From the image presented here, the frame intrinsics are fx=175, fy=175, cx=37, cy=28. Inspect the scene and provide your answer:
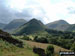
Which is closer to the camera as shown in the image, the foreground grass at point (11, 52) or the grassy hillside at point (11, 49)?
the foreground grass at point (11, 52)

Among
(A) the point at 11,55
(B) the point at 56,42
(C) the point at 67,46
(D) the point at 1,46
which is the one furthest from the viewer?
(B) the point at 56,42

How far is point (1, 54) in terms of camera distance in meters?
58.0

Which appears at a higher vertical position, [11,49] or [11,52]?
[11,49]

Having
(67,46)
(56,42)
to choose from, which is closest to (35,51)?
(67,46)

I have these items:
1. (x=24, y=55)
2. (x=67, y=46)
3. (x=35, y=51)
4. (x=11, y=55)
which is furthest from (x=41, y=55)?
(x=67, y=46)

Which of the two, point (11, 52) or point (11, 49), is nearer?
point (11, 52)

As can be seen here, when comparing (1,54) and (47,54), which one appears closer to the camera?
(1,54)

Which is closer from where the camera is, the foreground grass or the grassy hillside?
the foreground grass

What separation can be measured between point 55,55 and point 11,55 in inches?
1188

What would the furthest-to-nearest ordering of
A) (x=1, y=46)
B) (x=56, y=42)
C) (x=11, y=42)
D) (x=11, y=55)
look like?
(x=56, y=42), (x=11, y=42), (x=1, y=46), (x=11, y=55)

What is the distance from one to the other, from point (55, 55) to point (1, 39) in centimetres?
2605

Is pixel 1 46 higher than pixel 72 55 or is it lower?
higher

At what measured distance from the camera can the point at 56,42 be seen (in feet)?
529

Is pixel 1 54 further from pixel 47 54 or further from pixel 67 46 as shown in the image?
pixel 67 46
